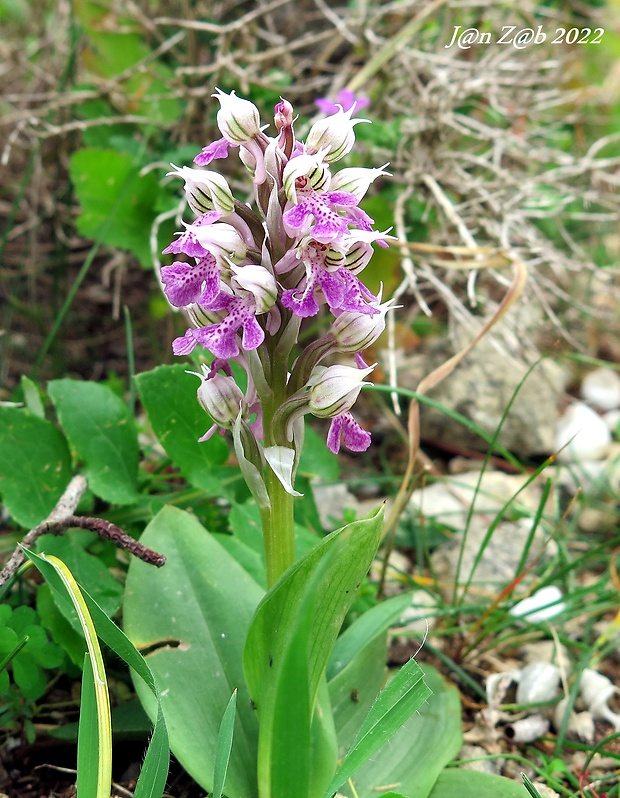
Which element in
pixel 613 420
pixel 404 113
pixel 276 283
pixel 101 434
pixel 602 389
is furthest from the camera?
pixel 602 389

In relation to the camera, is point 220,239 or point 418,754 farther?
point 418,754

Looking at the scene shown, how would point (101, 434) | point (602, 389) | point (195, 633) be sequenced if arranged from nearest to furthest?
point (195, 633), point (101, 434), point (602, 389)

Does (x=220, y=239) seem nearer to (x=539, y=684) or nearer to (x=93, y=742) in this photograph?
(x=93, y=742)

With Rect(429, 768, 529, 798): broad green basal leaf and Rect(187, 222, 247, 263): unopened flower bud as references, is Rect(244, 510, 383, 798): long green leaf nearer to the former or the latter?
Rect(429, 768, 529, 798): broad green basal leaf

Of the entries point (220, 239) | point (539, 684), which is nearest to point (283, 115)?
point (220, 239)

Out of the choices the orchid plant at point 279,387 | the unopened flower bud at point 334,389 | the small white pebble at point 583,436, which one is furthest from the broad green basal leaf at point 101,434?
the small white pebble at point 583,436

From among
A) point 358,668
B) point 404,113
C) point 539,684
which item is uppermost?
point 404,113

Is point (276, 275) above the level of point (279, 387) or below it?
above
